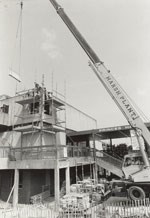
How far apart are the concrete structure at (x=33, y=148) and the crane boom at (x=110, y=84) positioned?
5.51 m

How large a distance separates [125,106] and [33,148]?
31.6 ft

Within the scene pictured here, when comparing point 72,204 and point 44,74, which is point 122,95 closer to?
point 72,204

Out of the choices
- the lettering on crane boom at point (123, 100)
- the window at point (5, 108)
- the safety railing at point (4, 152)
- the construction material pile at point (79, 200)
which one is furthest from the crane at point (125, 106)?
the window at point (5, 108)

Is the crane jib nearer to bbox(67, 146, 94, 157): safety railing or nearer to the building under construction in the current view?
the building under construction

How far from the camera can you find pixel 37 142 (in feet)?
63.5

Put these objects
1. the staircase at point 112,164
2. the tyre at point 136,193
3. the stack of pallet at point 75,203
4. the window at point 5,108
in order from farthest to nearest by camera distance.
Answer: the window at point 5,108, the staircase at point 112,164, the tyre at point 136,193, the stack of pallet at point 75,203

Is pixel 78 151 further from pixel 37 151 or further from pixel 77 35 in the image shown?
pixel 77 35

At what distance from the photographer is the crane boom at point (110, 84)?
12191 millimetres

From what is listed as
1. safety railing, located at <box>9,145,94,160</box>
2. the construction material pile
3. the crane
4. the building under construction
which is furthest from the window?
the crane

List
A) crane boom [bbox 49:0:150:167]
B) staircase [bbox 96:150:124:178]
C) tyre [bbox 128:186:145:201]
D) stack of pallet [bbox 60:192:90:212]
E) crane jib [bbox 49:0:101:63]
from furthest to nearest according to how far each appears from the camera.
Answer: staircase [bbox 96:150:124:178] → crane jib [bbox 49:0:101:63] → crane boom [bbox 49:0:150:167] → tyre [bbox 128:186:145:201] → stack of pallet [bbox 60:192:90:212]

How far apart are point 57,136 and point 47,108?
133 inches

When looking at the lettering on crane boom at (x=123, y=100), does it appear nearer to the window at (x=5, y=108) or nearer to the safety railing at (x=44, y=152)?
the safety railing at (x=44, y=152)

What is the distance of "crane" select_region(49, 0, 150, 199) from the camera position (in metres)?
11.8

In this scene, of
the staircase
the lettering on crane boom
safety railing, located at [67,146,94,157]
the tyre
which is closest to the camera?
the tyre
